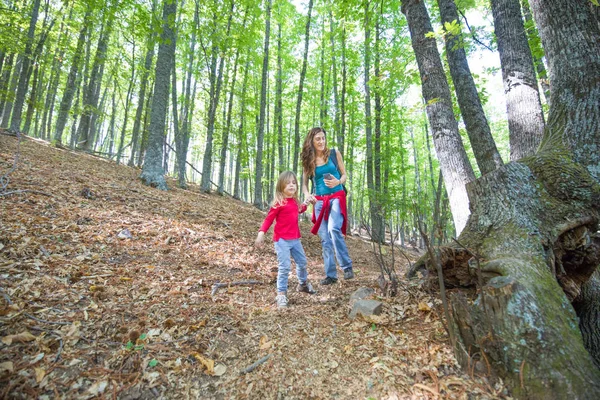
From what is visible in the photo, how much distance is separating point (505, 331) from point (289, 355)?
5.04ft

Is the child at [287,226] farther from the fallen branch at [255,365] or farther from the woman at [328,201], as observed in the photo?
the fallen branch at [255,365]

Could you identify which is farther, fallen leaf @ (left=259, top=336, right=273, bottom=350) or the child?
the child

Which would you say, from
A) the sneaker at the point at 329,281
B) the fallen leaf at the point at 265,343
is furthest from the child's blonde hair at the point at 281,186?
the fallen leaf at the point at 265,343

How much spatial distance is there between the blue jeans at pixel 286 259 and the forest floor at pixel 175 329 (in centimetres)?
27

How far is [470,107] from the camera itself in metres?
4.40

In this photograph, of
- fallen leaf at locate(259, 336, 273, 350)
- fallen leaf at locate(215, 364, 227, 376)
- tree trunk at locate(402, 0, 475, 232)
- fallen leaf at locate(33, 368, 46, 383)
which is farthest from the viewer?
tree trunk at locate(402, 0, 475, 232)

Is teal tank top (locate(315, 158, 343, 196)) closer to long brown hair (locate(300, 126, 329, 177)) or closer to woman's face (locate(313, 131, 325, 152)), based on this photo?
long brown hair (locate(300, 126, 329, 177))

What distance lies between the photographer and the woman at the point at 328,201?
389cm

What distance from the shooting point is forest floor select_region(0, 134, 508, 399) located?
1797mm

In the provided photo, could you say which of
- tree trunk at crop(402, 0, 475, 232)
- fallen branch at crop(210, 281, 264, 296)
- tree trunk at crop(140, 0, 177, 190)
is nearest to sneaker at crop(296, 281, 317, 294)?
fallen branch at crop(210, 281, 264, 296)

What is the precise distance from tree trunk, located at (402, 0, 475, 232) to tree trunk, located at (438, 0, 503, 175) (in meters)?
0.40

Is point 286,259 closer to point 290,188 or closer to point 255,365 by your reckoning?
point 290,188

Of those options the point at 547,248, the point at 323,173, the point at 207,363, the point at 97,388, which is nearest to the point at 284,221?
the point at 323,173

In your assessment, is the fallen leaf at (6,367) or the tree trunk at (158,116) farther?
the tree trunk at (158,116)
